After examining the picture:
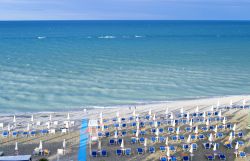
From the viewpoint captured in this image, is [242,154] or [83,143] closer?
[242,154]

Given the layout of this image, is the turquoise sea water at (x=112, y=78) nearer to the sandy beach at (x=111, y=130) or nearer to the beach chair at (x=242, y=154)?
the sandy beach at (x=111, y=130)

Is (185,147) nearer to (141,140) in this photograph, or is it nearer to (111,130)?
(141,140)

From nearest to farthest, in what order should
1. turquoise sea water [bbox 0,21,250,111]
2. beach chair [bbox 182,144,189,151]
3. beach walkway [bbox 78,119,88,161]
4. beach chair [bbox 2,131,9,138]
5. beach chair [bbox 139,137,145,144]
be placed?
1. beach walkway [bbox 78,119,88,161]
2. beach chair [bbox 182,144,189,151]
3. beach chair [bbox 139,137,145,144]
4. beach chair [bbox 2,131,9,138]
5. turquoise sea water [bbox 0,21,250,111]

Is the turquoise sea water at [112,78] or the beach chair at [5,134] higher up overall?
the turquoise sea water at [112,78]

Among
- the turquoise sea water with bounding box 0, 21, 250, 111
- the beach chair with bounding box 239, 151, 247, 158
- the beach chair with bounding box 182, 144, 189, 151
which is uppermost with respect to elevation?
the turquoise sea water with bounding box 0, 21, 250, 111

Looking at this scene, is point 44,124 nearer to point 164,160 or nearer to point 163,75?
point 164,160

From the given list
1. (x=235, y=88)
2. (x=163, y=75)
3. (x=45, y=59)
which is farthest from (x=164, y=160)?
(x=45, y=59)

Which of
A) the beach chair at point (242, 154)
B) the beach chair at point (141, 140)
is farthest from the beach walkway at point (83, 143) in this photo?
the beach chair at point (242, 154)

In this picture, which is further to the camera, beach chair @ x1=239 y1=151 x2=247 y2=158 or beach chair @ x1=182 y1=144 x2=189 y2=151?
beach chair @ x1=182 y1=144 x2=189 y2=151

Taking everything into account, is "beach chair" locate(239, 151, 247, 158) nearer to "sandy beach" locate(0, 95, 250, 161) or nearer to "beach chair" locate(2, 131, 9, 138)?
"sandy beach" locate(0, 95, 250, 161)

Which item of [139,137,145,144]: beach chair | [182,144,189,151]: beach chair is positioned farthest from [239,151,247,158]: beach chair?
[139,137,145,144]: beach chair

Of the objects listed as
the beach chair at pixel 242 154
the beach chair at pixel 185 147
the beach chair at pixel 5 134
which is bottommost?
the beach chair at pixel 242 154

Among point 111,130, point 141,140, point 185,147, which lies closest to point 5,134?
point 111,130
